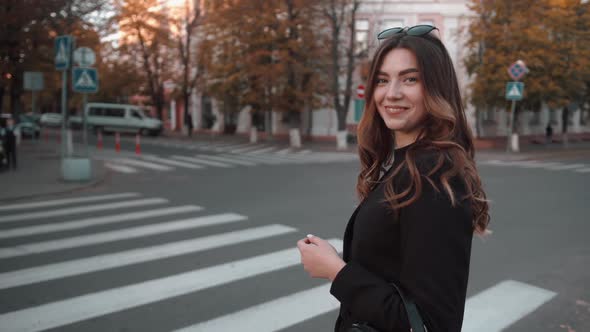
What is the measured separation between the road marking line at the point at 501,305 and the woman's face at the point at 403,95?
9.60 ft

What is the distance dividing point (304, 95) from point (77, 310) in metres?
22.4

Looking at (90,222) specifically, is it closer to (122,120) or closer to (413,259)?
(413,259)

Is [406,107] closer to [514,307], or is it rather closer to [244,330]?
[244,330]

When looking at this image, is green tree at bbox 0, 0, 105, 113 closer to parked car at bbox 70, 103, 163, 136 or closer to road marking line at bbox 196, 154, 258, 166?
road marking line at bbox 196, 154, 258, 166

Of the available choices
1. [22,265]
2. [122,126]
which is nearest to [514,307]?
[22,265]

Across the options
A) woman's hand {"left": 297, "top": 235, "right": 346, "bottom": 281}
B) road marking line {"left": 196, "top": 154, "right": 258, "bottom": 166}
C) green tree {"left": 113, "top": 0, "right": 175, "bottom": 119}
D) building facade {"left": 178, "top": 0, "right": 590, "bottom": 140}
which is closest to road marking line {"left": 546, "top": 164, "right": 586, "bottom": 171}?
road marking line {"left": 196, "top": 154, "right": 258, "bottom": 166}

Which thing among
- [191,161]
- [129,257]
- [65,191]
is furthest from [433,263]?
[191,161]

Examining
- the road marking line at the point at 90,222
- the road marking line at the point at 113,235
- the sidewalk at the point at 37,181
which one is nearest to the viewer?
the road marking line at the point at 113,235

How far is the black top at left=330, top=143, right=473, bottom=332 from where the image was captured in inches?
52.1

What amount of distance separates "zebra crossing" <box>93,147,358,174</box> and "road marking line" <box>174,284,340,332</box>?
11685 millimetres

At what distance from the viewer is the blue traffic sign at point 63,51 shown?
11.7 m

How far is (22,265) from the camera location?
5.54 meters

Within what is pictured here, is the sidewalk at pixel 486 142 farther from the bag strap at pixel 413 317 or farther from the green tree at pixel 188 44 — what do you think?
the bag strap at pixel 413 317

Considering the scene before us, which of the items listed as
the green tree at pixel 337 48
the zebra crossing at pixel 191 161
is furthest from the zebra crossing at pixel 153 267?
the green tree at pixel 337 48
